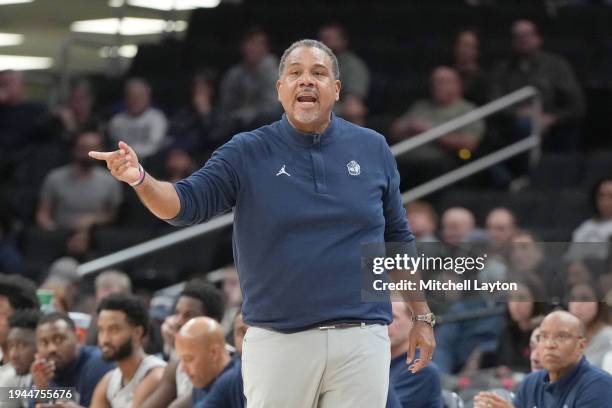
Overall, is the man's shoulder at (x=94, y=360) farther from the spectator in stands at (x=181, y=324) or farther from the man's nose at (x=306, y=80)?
the man's nose at (x=306, y=80)

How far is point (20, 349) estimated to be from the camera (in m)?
6.80

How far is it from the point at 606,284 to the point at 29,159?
6.77m

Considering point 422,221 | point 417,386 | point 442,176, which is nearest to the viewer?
point 417,386

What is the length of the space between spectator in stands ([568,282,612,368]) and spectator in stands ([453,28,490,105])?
156 inches

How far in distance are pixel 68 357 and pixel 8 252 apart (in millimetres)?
3238

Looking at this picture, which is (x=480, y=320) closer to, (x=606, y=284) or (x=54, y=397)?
(x=606, y=284)

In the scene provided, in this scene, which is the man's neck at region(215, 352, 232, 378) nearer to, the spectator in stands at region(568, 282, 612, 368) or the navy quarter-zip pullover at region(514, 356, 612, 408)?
the navy quarter-zip pullover at region(514, 356, 612, 408)

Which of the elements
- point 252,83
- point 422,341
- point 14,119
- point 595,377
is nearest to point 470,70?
point 252,83

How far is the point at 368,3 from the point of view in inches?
480

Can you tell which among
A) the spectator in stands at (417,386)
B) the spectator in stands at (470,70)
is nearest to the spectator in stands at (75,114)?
the spectator in stands at (470,70)

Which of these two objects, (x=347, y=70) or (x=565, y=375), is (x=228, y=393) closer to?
(x=565, y=375)

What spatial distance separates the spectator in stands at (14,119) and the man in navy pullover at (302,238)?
812 cm

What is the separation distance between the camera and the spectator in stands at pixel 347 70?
10.2 meters

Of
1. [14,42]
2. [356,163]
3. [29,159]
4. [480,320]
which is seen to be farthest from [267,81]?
[356,163]
